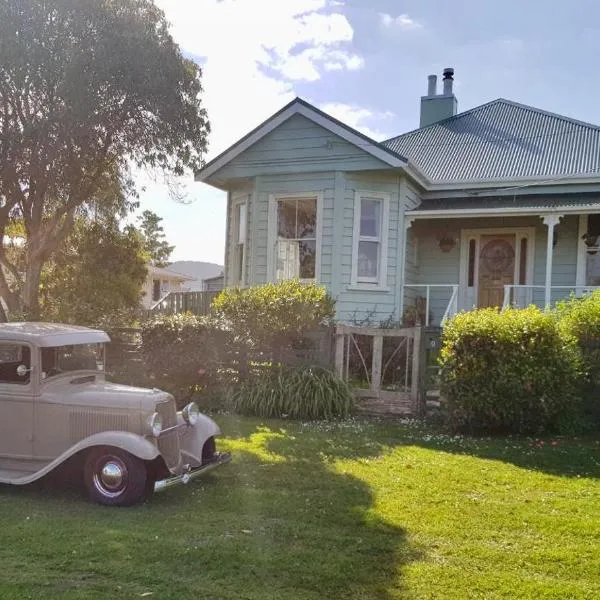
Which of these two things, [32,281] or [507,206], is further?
[32,281]

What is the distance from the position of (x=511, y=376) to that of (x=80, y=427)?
559cm

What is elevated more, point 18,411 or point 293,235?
point 293,235

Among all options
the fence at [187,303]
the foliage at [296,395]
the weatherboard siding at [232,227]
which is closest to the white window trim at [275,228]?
the weatherboard siding at [232,227]

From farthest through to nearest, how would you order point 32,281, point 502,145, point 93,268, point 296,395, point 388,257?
point 93,268 < point 502,145 < point 32,281 < point 388,257 < point 296,395

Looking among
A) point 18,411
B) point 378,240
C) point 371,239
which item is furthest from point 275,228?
point 18,411

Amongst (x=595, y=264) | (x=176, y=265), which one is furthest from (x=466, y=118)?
(x=176, y=265)

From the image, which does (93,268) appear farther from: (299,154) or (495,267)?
(495,267)

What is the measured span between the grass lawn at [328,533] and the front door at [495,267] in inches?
322

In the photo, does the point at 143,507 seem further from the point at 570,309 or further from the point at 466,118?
the point at 466,118

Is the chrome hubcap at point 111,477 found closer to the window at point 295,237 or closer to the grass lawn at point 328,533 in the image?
the grass lawn at point 328,533

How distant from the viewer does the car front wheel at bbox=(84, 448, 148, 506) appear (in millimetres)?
5301

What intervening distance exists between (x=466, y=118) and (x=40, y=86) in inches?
483

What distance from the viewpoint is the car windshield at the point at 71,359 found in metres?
5.84

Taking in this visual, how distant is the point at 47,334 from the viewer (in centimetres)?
586
